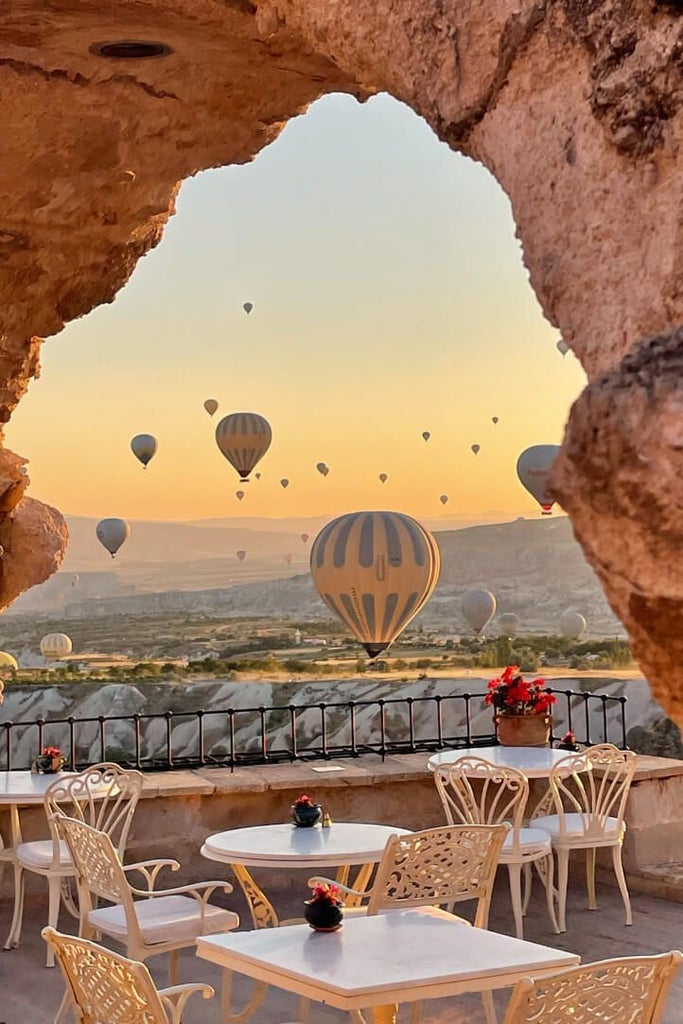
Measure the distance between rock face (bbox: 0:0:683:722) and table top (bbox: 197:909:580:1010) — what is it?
175 cm

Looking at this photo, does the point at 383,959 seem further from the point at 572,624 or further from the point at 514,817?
the point at 572,624

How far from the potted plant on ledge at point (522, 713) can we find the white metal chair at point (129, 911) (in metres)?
2.79

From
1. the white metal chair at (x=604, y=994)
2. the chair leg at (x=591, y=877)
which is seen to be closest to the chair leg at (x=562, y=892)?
the chair leg at (x=591, y=877)

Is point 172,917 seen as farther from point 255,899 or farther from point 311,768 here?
point 311,768

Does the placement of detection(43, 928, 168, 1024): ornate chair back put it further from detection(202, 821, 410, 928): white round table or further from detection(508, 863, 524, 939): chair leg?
detection(508, 863, 524, 939): chair leg

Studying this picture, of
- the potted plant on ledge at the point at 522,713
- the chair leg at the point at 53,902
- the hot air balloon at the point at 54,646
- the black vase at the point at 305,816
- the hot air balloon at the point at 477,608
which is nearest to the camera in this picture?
the black vase at the point at 305,816

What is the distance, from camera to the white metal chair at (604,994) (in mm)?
2662

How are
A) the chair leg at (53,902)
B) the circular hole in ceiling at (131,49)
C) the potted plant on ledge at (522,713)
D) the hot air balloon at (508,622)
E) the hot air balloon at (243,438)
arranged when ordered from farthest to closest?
1. the hot air balloon at (508,622)
2. the hot air balloon at (243,438)
3. the potted plant on ledge at (522,713)
4. the chair leg at (53,902)
5. the circular hole in ceiling at (131,49)

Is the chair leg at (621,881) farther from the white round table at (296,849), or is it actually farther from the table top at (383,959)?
the table top at (383,959)

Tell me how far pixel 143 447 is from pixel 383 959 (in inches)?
894

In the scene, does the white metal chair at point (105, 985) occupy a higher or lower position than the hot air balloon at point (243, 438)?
lower

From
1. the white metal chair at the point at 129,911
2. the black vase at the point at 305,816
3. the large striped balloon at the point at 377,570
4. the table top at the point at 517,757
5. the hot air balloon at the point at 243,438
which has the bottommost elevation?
the white metal chair at the point at 129,911

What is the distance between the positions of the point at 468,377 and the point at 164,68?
94.3 ft

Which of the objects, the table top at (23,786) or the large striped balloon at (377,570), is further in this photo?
the large striped balloon at (377,570)
